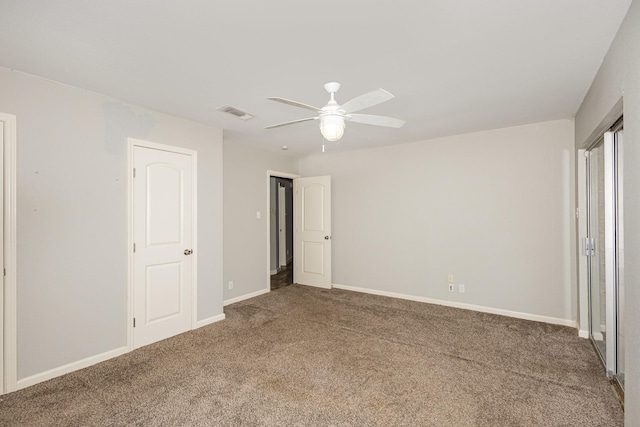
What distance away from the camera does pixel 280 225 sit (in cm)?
722

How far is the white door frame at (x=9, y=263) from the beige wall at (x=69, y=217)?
39mm

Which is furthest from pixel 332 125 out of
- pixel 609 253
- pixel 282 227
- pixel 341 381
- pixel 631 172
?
pixel 282 227

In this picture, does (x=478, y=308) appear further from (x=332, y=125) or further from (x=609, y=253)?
(x=332, y=125)

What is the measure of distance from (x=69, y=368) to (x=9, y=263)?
3.32ft

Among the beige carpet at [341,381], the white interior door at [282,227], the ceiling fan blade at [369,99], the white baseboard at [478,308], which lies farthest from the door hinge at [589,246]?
the white interior door at [282,227]

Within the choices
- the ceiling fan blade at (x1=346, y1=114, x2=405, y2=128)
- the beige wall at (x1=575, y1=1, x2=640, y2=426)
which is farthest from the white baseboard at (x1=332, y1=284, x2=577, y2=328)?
the ceiling fan blade at (x1=346, y1=114, x2=405, y2=128)

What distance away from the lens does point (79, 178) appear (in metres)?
2.67

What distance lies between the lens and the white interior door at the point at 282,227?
7.07 meters

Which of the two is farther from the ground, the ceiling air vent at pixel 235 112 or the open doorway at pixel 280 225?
the ceiling air vent at pixel 235 112

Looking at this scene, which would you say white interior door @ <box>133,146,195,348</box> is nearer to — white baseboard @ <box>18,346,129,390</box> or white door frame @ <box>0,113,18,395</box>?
white baseboard @ <box>18,346,129,390</box>

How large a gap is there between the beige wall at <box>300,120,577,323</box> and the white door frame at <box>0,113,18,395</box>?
414 cm

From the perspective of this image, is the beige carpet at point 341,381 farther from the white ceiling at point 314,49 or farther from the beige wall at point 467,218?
the white ceiling at point 314,49

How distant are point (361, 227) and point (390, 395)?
10.4ft

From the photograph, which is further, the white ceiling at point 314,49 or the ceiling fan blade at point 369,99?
the ceiling fan blade at point 369,99
